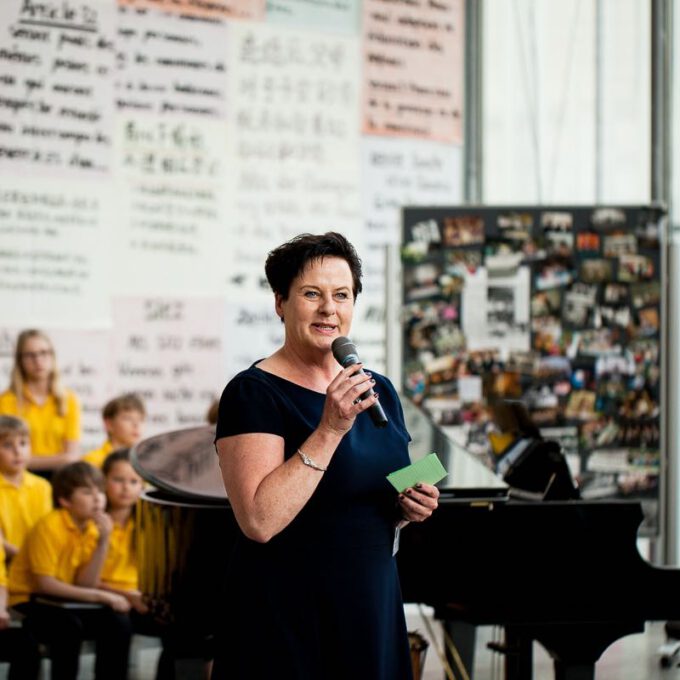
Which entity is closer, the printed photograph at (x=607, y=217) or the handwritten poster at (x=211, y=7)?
the printed photograph at (x=607, y=217)

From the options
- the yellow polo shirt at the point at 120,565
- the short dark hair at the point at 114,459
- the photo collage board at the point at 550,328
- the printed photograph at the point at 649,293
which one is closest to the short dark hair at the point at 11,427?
the short dark hair at the point at 114,459

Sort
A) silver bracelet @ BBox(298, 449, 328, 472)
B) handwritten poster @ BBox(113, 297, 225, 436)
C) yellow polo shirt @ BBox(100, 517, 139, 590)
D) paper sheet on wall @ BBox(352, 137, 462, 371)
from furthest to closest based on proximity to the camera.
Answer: paper sheet on wall @ BBox(352, 137, 462, 371) < handwritten poster @ BBox(113, 297, 225, 436) < yellow polo shirt @ BBox(100, 517, 139, 590) < silver bracelet @ BBox(298, 449, 328, 472)

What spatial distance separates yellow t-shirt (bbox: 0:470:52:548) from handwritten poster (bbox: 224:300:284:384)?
5.25 feet

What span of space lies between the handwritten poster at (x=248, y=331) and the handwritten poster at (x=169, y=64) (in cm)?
98

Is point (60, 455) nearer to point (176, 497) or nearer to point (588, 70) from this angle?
point (176, 497)

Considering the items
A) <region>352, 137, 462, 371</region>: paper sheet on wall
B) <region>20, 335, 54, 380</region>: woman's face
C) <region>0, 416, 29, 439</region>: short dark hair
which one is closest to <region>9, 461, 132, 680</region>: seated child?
<region>0, 416, 29, 439</region>: short dark hair

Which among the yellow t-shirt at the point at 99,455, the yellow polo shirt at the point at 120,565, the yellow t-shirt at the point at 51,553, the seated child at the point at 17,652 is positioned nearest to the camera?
the seated child at the point at 17,652

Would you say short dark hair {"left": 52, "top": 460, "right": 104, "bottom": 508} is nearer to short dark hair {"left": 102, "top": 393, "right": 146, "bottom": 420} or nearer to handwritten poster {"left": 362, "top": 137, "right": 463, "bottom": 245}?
short dark hair {"left": 102, "top": 393, "right": 146, "bottom": 420}

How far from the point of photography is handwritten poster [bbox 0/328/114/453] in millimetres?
5867

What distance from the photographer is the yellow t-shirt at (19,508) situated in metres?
4.72

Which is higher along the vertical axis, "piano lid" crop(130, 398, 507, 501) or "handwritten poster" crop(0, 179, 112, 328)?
"handwritten poster" crop(0, 179, 112, 328)

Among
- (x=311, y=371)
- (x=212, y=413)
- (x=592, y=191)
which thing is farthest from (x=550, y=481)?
(x=592, y=191)

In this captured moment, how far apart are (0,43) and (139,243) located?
1.14m

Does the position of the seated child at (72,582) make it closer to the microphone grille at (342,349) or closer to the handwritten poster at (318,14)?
the microphone grille at (342,349)
